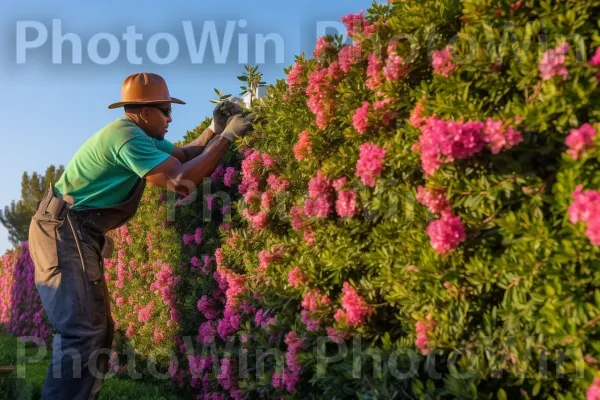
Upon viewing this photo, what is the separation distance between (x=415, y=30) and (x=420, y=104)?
0.48 m

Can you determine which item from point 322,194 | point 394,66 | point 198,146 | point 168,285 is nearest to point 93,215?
point 198,146

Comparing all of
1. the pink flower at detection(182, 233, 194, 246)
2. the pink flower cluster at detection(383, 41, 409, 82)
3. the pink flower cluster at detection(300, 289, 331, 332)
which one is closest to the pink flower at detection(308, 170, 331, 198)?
the pink flower cluster at detection(300, 289, 331, 332)

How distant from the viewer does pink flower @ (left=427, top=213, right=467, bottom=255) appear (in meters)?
2.56

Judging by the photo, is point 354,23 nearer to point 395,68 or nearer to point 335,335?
point 395,68

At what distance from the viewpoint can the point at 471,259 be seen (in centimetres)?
262

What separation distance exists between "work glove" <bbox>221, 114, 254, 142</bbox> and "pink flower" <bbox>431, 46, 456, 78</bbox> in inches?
88.4

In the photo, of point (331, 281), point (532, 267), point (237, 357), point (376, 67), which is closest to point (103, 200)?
point (237, 357)

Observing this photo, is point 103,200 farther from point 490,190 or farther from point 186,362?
point 490,190

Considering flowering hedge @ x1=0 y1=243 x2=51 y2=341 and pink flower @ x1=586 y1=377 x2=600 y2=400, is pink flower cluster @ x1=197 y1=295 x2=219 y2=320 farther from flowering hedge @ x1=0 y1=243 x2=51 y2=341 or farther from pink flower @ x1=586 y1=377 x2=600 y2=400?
flowering hedge @ x1=0 y1=243 x2=51 y2=341

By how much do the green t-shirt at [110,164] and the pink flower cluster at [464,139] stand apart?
7.50 ft

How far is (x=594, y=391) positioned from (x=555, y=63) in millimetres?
1320

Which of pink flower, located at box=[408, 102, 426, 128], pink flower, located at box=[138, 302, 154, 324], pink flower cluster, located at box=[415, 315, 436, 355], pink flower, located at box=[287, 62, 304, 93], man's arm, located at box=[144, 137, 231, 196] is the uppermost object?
pink flower, located at box=[287, 62, 304, 93]

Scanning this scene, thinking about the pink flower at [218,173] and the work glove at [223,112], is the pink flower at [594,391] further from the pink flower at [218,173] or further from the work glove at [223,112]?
the pink flower at [218,173]

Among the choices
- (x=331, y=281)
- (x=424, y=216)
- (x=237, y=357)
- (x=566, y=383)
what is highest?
(x=424, y=216)
